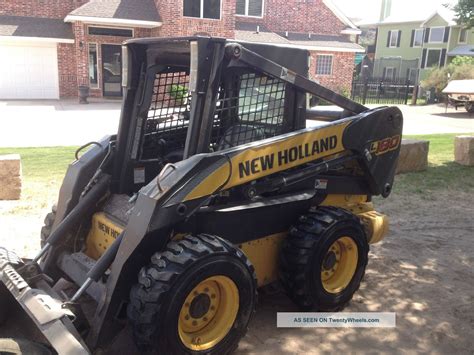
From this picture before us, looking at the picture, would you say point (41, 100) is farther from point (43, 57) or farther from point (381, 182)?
point (381, 182)

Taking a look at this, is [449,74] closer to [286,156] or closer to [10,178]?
[10,178]

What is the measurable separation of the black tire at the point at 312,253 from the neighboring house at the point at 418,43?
113 ft

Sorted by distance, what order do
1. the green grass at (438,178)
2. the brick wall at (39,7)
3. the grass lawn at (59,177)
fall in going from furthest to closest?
the brick wall at (39,7) → the green grass at (438,178) → the grass lawn at (59,177)

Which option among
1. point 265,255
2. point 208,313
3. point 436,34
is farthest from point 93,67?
point 436,34

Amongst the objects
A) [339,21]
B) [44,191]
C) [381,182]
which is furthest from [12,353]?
[339,21]

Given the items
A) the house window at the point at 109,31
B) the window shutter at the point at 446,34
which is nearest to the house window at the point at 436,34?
the window shutter at the point at 446,34

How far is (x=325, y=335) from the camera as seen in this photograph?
383cm

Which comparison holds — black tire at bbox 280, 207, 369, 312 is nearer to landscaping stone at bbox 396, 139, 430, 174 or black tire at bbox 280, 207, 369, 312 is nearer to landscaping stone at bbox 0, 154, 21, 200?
landscaping stone at bbox 0, 154, 21, 200

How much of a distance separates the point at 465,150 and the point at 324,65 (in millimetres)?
18815

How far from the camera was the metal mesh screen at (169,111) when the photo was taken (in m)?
4.06

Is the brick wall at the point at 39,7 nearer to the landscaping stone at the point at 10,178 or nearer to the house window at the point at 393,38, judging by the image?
the landscaping stone at the point at 10,178

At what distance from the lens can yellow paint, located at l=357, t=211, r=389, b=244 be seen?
185 inches

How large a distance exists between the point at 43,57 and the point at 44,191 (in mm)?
16878

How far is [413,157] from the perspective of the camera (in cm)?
953
